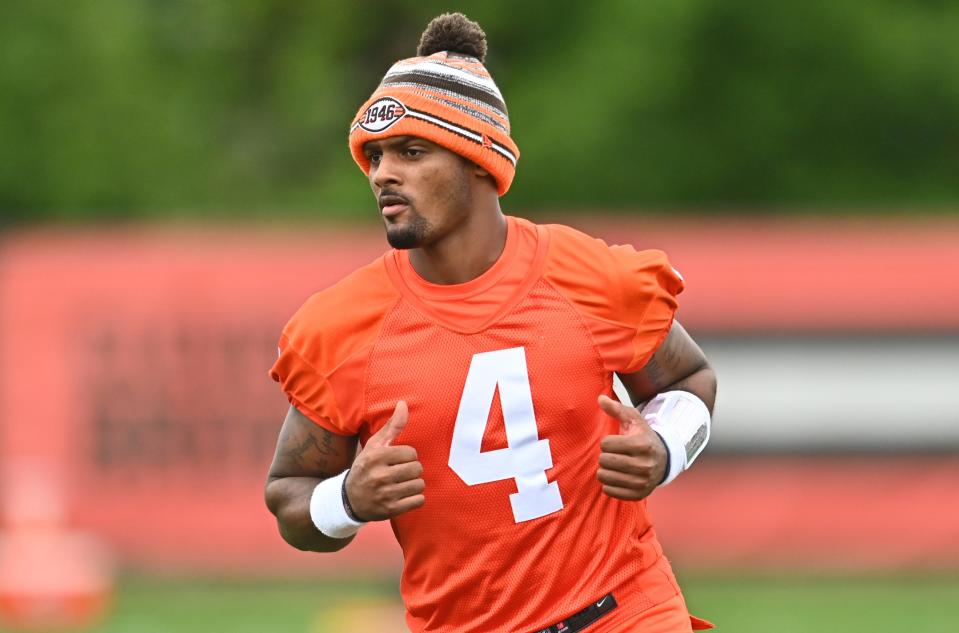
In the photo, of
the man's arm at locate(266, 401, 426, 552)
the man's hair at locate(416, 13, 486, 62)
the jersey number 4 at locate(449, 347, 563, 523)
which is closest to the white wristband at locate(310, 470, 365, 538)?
the man's arm at locate(266, 401, 426, 552)

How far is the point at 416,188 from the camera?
525cm

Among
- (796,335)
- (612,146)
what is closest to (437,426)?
(796,335)

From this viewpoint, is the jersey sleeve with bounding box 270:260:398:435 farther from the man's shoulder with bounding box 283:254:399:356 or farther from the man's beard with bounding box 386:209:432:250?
the man's beard with bounding box 386:209:432:250

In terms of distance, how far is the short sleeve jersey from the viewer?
205 inches

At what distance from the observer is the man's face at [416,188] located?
17.1ft

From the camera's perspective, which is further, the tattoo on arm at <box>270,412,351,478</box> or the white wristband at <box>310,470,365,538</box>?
the tattoo on arm at <box>270,412,351,478</box>

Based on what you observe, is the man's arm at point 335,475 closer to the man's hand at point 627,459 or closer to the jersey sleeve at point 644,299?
the man's hand at point 627,459

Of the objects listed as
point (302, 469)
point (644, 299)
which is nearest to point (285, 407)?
point (302, 469)

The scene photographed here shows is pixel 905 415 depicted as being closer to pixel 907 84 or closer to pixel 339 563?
pixel 339 563

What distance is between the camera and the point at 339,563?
1370 centimetres

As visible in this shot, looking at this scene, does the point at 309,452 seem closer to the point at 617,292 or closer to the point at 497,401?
the point at 497,401

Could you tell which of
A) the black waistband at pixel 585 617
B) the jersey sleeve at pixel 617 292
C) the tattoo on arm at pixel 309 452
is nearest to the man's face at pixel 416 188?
the jersey sleeve at pixel 617 292

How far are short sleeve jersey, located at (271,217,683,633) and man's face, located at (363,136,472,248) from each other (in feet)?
0.59

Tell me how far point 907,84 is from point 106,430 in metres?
11.7
